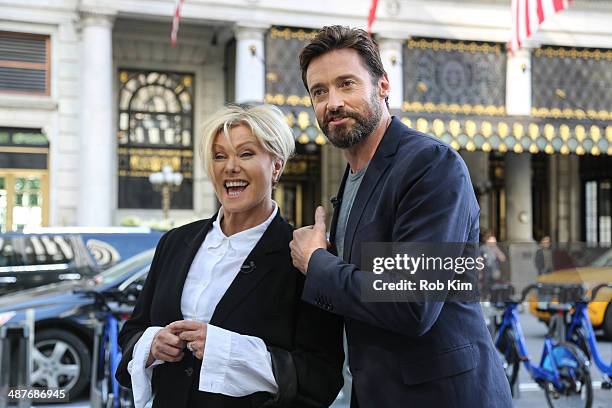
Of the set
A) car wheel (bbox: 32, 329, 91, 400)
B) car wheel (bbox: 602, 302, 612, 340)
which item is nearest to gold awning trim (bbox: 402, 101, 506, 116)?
car wheel (bbox: 602, 302, 612, 340)

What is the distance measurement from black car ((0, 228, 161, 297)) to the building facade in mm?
11437

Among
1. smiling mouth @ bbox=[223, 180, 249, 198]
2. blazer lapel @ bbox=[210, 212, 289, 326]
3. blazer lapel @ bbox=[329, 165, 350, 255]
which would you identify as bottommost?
blazer lapel @ bbox=[210, 212, 289, 326]

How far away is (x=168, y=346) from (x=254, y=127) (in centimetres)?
81

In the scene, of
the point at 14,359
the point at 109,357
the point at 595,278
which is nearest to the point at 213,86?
the point at 595,278

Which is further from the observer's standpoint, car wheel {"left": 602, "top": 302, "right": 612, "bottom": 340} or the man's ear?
car wheel {"left": 602, "top": 302, "right": 612, "bottom": 340}

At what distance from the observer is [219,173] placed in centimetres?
282

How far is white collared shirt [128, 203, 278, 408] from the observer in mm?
2602

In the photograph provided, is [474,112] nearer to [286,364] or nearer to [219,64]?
[219,64]

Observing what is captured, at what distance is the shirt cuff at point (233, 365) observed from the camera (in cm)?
260

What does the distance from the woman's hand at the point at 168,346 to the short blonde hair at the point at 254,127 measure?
1.94 ft

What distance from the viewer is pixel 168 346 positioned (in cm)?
262

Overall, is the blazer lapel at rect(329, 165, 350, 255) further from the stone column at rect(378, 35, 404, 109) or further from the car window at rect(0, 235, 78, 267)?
the stone column at rect(378, 35, 404, 109)

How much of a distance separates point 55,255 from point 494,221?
85.4 feet

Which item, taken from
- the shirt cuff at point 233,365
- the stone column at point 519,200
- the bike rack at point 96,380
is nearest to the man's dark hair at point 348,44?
the shirt cuff at point 233,365
